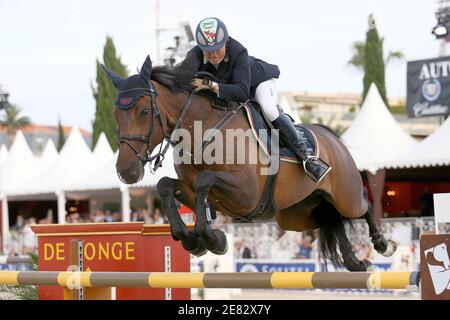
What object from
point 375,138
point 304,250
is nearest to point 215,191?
point 304,250

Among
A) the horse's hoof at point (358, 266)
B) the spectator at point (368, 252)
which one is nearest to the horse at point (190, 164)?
the horse's hoof at point (358, 266)

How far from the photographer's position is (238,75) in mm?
5414

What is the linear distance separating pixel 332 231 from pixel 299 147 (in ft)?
3.36

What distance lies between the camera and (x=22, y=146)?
2200cm

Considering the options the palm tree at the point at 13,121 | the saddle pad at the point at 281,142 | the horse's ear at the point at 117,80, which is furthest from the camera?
A: the palm tree at the point at 13,121

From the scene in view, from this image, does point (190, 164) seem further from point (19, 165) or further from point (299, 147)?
point (19, 165)

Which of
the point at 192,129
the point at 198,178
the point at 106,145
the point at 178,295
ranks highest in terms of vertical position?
the point at 106,145

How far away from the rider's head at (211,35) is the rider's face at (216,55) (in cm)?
3

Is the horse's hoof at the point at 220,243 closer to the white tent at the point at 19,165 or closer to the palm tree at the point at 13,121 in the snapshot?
the white tent at the point at 19,165

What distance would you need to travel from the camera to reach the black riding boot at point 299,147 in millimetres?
5765

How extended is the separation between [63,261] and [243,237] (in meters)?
8.89

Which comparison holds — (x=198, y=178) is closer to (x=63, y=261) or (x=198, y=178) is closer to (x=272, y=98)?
(x=272, y=98)

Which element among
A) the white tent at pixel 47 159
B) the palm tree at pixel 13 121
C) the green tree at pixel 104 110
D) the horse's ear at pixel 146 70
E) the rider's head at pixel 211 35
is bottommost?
the horse's ear at pixel 146 70
